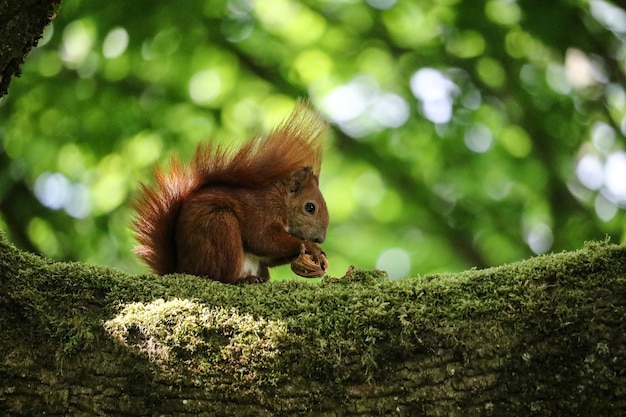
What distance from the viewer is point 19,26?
2.17m

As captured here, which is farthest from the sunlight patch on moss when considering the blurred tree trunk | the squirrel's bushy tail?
the squirrel's bushy tail

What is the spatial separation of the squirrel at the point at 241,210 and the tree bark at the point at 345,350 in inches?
39.8

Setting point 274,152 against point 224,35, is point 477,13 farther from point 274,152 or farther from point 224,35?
point 274,152

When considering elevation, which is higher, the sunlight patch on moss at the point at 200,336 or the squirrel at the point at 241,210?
the squirrel at the point at 241,210

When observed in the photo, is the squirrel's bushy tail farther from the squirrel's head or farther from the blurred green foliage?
the blurred green foliage

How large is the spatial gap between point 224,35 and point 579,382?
5.83 metres

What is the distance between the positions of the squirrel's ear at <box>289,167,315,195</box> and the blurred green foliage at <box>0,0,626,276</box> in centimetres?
246

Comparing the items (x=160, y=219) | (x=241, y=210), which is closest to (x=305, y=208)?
(x=241, y=210)

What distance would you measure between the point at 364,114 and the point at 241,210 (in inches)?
175

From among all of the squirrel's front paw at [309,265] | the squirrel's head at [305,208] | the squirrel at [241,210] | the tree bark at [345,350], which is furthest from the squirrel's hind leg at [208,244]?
the tree bark at [345,350]

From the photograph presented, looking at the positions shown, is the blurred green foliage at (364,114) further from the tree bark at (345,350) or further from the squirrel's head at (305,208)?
the tree bark at (345,350)

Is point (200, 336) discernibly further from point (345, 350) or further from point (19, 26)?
point (19, 26)

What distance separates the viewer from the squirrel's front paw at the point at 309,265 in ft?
11.1

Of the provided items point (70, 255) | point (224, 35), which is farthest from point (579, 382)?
point (224, 35)
